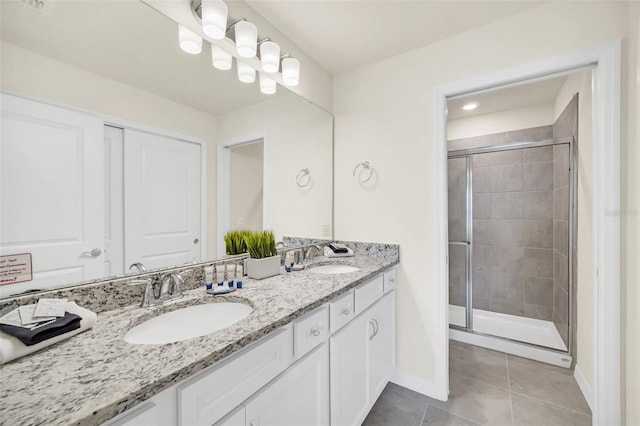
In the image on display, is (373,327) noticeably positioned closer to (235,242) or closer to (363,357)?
(363,357)

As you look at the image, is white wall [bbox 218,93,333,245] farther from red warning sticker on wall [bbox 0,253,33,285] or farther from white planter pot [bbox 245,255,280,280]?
red warning sticker on wall [bbox 0,253,33,285]

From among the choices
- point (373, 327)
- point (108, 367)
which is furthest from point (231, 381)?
point (373, 327)

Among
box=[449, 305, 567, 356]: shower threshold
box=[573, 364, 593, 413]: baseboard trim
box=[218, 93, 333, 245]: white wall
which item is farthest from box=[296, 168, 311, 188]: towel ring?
box=[573, 364, 593, 413]: baseboard trim

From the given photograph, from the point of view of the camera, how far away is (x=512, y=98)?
264cm

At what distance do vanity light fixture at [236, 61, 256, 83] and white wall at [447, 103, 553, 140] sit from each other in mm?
2606

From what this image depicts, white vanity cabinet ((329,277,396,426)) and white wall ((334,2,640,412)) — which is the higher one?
white wall ((334,2,640,412))

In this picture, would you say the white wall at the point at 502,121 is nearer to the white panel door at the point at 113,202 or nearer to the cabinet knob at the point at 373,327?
the cabinet knob at the point at 373,327

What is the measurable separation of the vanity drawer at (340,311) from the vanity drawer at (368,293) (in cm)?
7

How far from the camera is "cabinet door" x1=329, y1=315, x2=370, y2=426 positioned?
1219mm

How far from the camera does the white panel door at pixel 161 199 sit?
1083 mm

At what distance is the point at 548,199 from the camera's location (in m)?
2.79

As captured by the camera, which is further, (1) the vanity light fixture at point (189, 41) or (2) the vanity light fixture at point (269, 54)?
(2) the vanity light fixture at point (269, 54)

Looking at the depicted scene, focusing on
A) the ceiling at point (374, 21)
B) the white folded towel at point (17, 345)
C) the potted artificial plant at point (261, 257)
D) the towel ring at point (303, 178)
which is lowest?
the white folded towel at point (17, 345)

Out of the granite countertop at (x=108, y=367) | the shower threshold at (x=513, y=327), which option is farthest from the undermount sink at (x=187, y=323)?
the shower threshold at (x=513, y=327)
